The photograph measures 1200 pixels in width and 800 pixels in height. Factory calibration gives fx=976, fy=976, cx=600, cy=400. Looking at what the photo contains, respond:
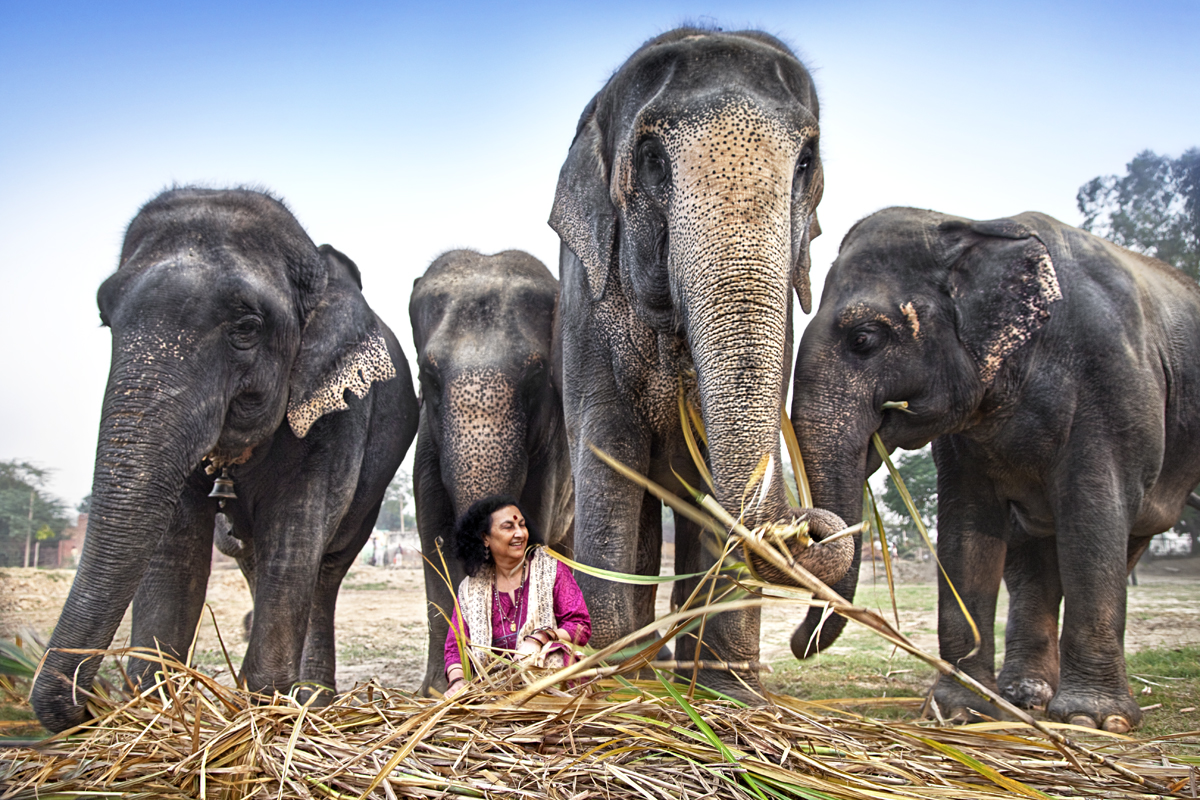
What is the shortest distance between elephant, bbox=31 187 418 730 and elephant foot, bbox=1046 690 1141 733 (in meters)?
3.19

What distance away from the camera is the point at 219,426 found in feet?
12.6

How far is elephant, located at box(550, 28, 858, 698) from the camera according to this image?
9.61ft

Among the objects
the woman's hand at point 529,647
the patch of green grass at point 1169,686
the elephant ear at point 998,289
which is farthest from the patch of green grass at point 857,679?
the woman's hand at point 529,647

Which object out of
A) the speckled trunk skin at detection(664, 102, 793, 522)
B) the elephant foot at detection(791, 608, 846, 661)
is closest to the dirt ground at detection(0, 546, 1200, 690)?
the elephant foot at detection(791, 608, 846, 661)

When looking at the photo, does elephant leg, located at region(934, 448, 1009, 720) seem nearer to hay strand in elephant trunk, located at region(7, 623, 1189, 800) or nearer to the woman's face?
the woman's face

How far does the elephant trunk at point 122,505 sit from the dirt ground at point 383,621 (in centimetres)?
20

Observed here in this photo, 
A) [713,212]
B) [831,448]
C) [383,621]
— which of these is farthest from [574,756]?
[383,621]

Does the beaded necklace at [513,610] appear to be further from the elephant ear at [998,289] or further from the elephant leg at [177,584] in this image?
the elephant ear at [998,289]

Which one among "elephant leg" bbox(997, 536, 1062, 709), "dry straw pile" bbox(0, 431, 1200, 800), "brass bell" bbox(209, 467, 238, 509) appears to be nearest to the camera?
"dry straw pile" bbox(0, 431, 1200, 800)

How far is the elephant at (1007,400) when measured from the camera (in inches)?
174

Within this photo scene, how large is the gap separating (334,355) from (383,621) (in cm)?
796

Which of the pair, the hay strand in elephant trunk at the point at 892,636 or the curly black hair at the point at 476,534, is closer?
the hay strand in elephant trunk at the point at 892,636

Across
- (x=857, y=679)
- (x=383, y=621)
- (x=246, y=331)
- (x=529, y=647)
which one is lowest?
(x=383, y=621)

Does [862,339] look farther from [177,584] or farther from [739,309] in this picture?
[177,584]
